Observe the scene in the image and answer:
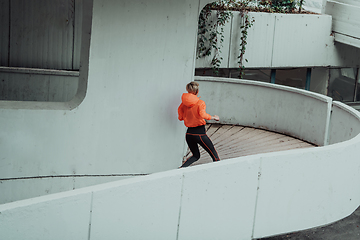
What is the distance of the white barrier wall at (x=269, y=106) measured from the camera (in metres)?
10.2

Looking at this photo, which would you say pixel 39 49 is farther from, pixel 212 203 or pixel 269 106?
pixel 212 203

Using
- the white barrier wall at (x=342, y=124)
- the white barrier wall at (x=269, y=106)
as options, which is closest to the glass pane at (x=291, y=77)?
the white barrier wall at (x=269, y=106)

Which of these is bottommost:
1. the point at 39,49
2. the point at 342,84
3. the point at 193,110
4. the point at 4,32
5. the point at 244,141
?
the point at 244,141

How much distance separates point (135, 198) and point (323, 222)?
111 inches

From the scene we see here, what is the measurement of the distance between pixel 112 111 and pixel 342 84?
12.9 metres

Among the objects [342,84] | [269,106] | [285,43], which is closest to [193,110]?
[269,106]


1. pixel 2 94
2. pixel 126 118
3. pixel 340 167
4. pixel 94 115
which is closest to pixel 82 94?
pixel 94 115

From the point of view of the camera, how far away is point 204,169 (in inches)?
195

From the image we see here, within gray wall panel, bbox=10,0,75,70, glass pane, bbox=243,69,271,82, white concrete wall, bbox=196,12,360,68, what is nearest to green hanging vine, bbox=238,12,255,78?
white concrete wall, bbox=196,12,360,68

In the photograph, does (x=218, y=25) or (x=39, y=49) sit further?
(x=218, y=25)

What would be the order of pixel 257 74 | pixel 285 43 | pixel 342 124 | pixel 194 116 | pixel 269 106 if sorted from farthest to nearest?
1. pixel 257 74
2. pixel 285 43
3. pixel 269 106
4. pixel 342 124
5. pixel 194 116

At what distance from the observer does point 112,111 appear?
24.0ft

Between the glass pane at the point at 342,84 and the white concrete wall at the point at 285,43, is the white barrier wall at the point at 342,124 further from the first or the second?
the glass pane at the point at 342,84

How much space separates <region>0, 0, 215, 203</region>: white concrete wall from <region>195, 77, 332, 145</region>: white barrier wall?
3.82m
